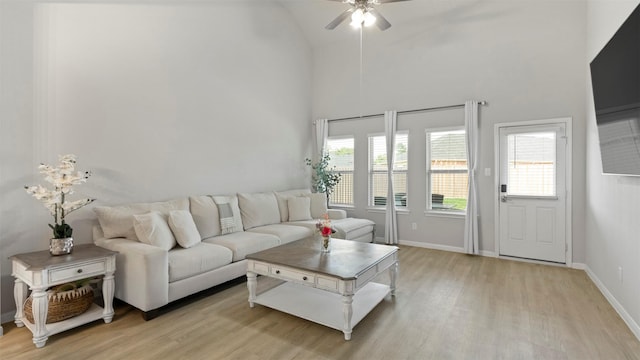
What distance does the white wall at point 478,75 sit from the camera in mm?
4281

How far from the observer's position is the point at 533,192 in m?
4.53

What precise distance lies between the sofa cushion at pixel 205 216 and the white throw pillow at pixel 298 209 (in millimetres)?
1429

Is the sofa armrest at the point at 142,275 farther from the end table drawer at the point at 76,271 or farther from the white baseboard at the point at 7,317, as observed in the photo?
Answer: the white baseboard at the point at 7,317

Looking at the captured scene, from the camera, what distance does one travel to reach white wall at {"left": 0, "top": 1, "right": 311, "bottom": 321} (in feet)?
9.27

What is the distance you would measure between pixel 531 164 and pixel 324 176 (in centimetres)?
337

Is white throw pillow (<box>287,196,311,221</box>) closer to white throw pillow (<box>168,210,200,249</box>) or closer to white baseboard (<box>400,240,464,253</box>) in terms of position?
white baseboard (<box>400,240,464,253</box>)

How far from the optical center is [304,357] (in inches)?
86.7

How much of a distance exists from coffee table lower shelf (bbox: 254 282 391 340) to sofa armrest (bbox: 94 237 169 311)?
86 cm

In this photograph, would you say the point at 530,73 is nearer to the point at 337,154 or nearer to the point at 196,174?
the point at 337,154

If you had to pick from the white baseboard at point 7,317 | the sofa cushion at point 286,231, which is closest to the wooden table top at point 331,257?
the sofa cushion at point 286,231

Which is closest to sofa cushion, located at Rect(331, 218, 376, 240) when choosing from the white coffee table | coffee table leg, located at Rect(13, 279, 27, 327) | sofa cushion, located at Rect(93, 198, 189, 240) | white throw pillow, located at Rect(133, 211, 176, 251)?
the white coffee table

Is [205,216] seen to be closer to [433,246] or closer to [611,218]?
[433,246]

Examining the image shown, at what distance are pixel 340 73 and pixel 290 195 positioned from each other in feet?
8.86

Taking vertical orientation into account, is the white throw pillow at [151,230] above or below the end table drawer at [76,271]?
above
